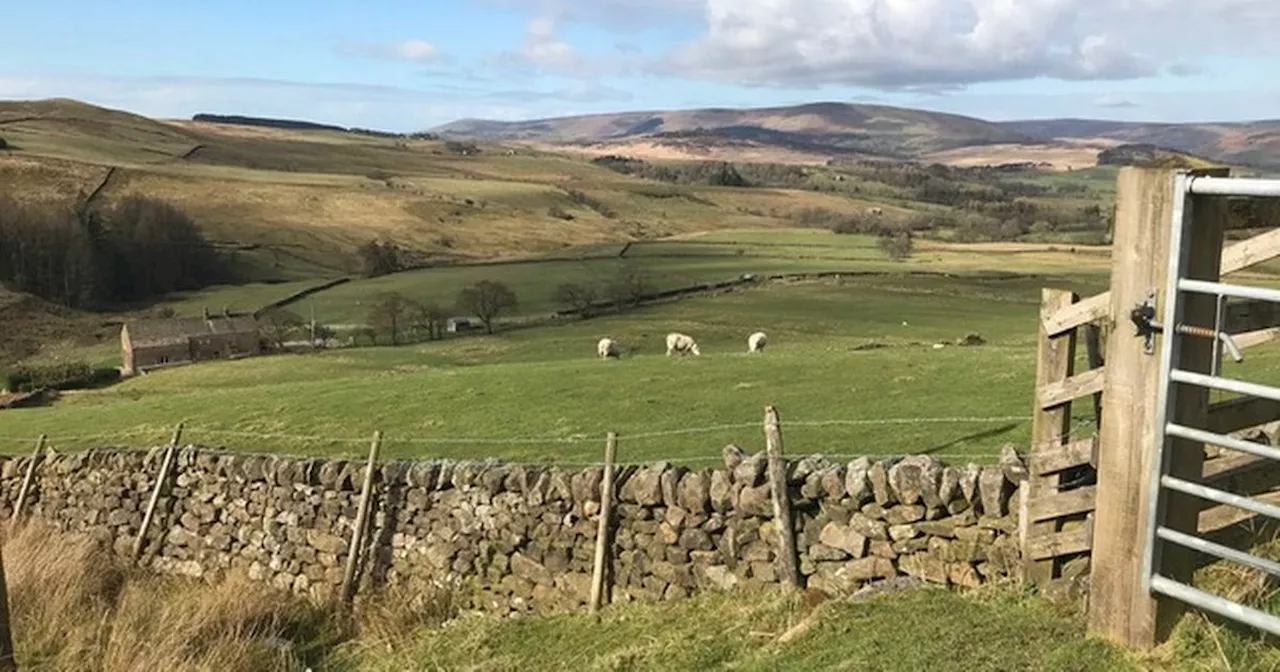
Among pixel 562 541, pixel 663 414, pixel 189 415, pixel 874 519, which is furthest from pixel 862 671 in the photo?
pixel 189 415

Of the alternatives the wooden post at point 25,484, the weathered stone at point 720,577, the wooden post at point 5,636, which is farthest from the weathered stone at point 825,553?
the wooden post at point 25,484

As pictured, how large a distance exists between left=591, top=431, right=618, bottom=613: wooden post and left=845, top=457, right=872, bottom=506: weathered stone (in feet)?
9.03

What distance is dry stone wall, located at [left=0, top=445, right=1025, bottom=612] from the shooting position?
29.6 ft

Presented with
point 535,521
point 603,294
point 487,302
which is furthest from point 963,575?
point 603,294

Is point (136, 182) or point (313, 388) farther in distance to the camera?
point (136, 182)

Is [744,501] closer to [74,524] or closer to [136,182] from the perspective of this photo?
[74,524]

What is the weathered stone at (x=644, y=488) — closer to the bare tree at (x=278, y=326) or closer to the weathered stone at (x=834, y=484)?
the weathered stone at (x=834, y=484)

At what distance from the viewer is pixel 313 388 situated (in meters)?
28.7

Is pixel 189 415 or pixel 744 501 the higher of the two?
pixel 744 501

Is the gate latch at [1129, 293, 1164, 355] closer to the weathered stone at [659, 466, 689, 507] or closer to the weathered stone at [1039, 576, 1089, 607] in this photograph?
the weathered stone at [1039, 576, 1089, 607]

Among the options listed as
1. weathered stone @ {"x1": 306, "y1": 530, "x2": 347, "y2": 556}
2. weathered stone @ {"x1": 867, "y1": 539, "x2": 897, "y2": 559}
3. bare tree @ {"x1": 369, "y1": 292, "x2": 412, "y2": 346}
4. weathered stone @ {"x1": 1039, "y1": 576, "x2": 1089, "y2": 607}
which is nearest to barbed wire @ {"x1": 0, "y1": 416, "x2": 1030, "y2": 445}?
weathered stone @ {"x1": 306, "y1": 530, "x2": 347, "y2": 556}

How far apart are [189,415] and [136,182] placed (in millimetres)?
137003

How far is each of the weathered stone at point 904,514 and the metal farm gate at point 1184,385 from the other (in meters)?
3.22

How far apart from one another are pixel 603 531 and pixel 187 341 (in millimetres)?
63126
